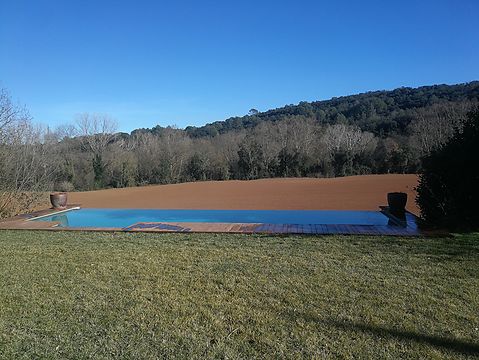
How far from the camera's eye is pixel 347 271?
415 centimetres

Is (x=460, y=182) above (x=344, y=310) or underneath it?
above

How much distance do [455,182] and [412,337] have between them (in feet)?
17.0

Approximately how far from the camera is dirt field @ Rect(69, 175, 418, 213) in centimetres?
1225

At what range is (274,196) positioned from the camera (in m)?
14.7

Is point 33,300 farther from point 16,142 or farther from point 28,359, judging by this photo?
point 16,142

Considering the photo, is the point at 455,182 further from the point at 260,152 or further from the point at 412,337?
the point at 260,152

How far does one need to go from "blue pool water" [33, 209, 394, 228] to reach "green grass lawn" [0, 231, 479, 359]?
12.7ft

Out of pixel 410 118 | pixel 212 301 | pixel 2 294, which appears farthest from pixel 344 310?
pixel 410 118

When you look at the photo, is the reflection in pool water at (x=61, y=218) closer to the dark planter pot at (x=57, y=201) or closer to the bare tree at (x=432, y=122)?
the dark planter pot at (x=57, y=201)

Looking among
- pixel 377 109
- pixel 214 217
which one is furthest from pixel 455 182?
pixel 377 109

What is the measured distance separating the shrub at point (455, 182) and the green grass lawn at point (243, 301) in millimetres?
1538

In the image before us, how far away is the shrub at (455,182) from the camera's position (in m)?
6.77

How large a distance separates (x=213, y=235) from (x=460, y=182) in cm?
434

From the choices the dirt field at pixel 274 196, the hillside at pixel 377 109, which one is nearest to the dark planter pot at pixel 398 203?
the dirt field at pixel 274 196
